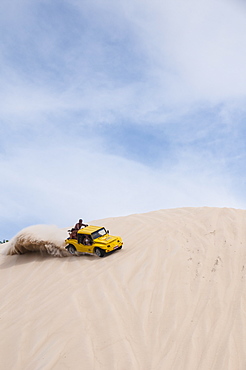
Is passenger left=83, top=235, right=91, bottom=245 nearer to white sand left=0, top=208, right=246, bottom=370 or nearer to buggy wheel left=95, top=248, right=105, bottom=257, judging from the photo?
buggy wheel left=95, top=248, right=105, bottom=257

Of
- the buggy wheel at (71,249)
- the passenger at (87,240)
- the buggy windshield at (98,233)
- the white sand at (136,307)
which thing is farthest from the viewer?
the buggy wheel at (71,249)

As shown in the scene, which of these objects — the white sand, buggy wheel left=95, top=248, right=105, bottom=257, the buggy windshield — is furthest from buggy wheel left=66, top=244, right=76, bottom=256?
buggy wheel left=95, top=248, right=105, bottom=257

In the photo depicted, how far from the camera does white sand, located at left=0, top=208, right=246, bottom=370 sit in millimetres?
5758

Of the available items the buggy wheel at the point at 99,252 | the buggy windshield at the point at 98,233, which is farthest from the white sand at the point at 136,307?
the buggy windshield at the point at 98,233

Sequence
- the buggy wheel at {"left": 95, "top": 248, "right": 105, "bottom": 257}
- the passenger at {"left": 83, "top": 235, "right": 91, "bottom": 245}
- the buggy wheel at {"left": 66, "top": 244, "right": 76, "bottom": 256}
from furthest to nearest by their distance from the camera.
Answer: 1. the buggy wheel at {"left": 66, "top": 244, "right": 76, "bottom": 256}
2. the passenger at {"left": 83, "top": 235, "right": 91, "bottom": 245}
3. the buggy wheel at {"left": 95, "top": 248, "right": 105, "bottom": 257}

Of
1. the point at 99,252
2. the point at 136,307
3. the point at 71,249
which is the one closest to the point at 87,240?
the point at 99,252

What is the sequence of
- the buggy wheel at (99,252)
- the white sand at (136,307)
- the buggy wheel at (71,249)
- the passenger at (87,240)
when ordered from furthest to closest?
the buggy wheel at (71,249) → the passenger at (87,240) → the buggy wheel at (99,252) → the white sand at (136,307)

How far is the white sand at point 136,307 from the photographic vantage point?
18.9 ft

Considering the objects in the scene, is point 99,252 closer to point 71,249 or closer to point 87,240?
point 87,240

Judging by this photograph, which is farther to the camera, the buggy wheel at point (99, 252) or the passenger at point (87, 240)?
the passenger at point (87, 240)

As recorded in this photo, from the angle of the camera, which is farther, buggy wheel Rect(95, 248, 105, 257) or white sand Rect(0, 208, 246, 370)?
buggy wheel Rect(95, 248, 105, 257)

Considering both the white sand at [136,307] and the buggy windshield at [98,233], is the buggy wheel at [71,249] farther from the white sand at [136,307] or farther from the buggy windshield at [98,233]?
the buggy windshield at [98,233]

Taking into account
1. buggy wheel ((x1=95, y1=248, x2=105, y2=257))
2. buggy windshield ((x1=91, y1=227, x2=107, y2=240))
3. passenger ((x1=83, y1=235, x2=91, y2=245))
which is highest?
buggy windshield ((x1=91, y1=227, x2=107, y2=240))

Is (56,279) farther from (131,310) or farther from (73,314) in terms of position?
(131,310)
